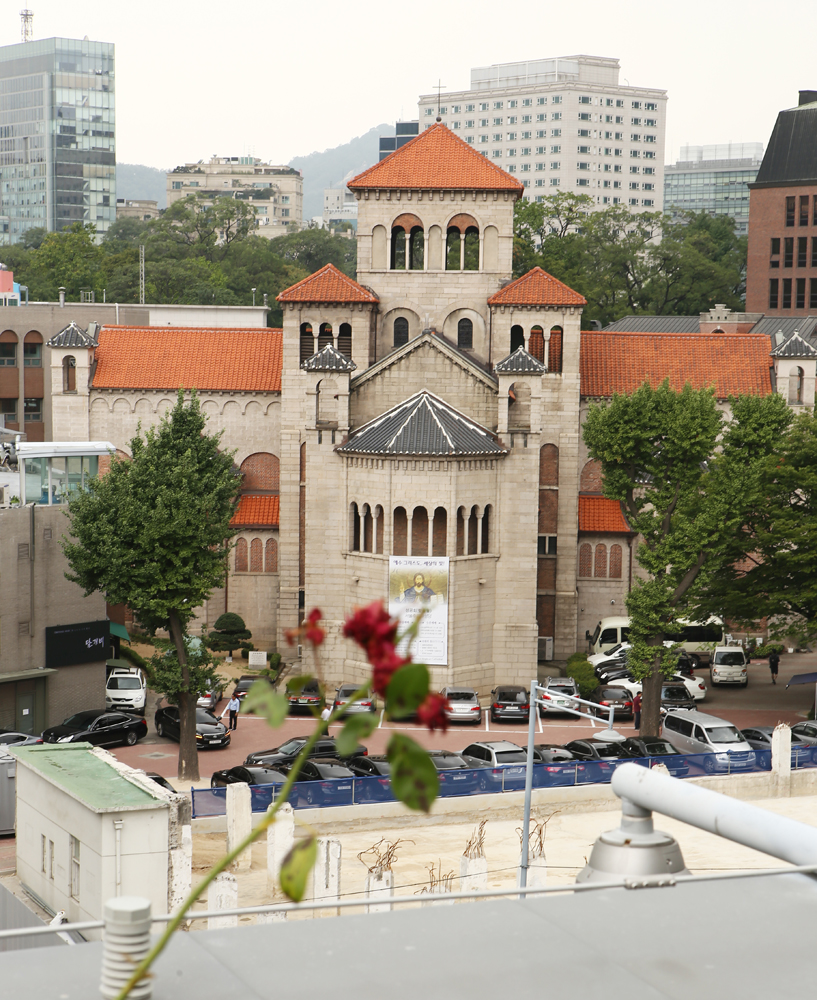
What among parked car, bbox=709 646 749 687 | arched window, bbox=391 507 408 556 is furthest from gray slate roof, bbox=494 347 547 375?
parked car, bbox=709 646 749 687

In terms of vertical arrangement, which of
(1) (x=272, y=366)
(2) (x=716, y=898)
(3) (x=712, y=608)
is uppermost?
(1) (x=272, y=366)

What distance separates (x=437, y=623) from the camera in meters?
47.6

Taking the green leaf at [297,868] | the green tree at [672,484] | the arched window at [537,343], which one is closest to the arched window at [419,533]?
the green tree at [672,484]

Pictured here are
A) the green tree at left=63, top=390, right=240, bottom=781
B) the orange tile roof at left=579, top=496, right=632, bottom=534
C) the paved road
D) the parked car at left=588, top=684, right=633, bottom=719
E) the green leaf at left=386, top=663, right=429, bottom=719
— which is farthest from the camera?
the orange tile roof at left=579, top=496, right=632, bottom=534

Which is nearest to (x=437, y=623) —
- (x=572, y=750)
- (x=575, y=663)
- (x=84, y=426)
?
(x=575, y=663)

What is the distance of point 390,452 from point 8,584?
14.9 m

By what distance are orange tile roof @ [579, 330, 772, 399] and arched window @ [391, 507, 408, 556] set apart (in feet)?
41.0

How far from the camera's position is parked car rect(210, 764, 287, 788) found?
35094 millimetres

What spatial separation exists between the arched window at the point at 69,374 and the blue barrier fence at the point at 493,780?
3008 centimetres

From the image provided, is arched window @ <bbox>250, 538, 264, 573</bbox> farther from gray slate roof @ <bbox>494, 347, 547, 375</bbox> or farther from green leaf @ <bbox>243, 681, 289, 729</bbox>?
green leaf @ <bbox>243, 681, 289, 729</bbox>

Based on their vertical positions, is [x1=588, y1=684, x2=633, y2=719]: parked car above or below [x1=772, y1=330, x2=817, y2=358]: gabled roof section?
below

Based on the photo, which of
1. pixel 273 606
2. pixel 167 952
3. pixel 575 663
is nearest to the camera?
pixel 167 952

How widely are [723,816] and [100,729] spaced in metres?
36.7

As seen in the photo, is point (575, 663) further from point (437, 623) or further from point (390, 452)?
point (390, 452)
